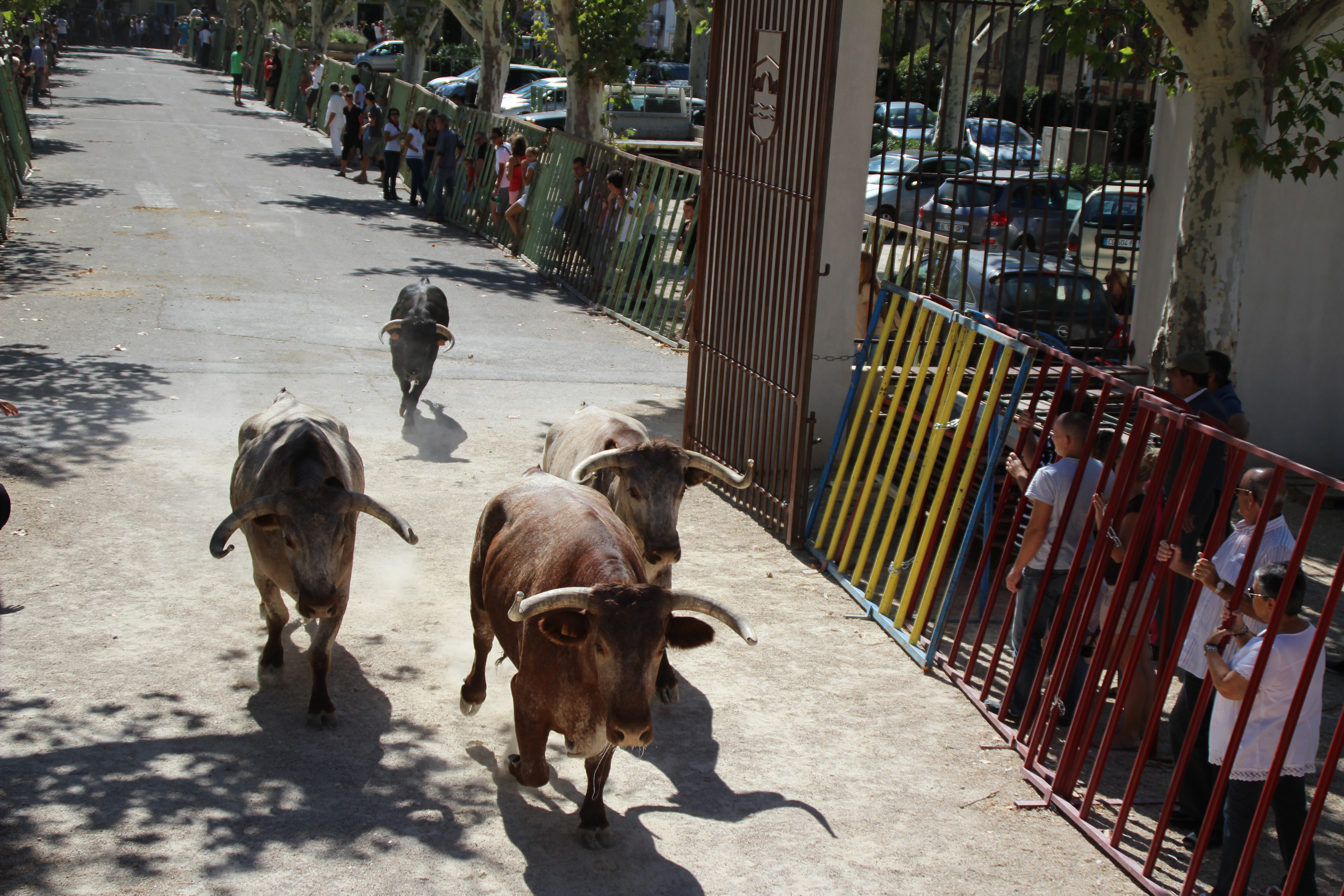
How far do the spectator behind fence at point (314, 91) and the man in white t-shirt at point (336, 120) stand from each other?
653cm

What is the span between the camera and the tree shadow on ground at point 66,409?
401 inches

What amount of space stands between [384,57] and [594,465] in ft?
161

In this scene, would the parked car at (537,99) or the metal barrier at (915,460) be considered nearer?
the metal barrier at (915,460)

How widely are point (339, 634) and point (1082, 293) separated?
31.3ft

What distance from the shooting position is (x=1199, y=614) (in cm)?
574

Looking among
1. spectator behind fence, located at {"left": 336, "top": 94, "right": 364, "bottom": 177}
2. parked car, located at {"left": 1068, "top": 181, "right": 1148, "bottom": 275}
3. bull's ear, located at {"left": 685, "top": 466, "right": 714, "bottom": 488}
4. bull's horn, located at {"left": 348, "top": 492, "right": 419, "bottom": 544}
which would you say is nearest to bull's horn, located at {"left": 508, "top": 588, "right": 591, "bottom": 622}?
bull's horn, located at {"left": 348, "top": 492, "right": 419, "bottom": 544}

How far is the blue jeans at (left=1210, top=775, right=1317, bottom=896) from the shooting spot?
508 cm

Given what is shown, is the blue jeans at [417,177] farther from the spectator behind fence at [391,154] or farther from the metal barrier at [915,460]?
the metal barrier at [915,460]

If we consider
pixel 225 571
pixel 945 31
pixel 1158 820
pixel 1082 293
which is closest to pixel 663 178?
pixel 1082 293

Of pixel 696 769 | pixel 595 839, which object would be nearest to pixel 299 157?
pixel 696 769

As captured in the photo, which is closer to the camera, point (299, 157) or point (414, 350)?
point (414, 350)

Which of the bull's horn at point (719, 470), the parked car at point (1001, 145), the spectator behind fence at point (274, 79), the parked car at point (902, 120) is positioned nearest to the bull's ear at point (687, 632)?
the bull's horn at point (719, 470)

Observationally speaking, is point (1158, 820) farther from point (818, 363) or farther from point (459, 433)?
point (459, 433)

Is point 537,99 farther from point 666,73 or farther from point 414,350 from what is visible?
point 414,350
